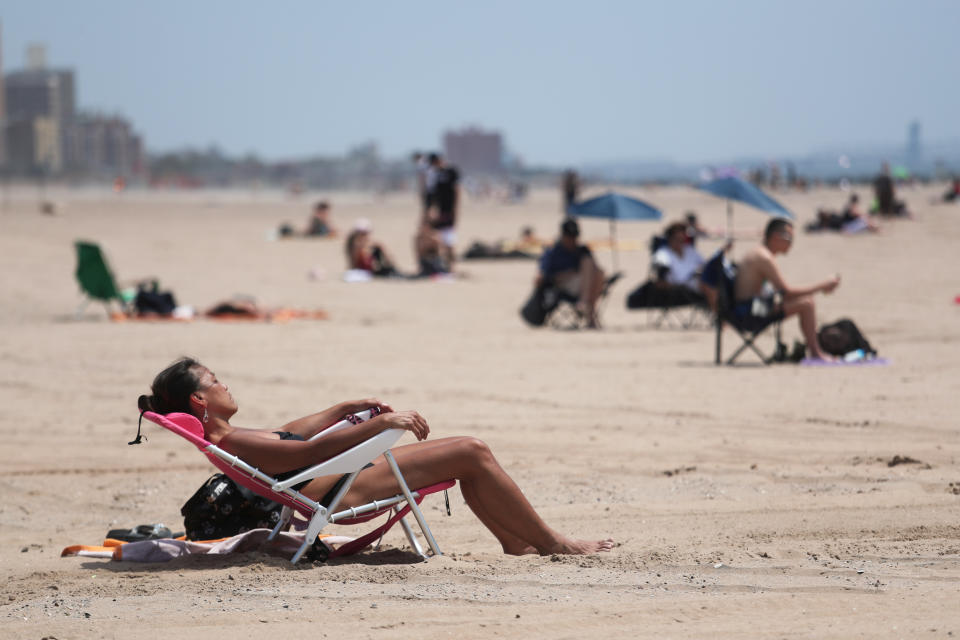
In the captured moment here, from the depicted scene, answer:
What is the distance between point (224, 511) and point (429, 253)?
13384 millimetres

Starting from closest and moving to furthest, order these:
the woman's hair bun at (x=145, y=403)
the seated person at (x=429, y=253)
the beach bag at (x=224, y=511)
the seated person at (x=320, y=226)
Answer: the woman's hair bun at (x=145, y=403)
the beach bag at (x=224, y=511)
the seated person at (x=429, y=253)
the seated person at (x=320, y=226)

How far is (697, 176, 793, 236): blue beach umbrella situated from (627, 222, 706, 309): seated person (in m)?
1.12

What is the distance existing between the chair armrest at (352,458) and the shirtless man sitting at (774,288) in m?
5.87

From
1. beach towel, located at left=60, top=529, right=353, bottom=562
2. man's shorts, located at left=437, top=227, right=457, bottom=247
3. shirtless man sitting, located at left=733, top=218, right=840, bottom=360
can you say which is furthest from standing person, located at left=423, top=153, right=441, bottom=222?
beach towel, located at left=60, top=529, right=353, bottom=562

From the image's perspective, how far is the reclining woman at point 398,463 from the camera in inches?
176

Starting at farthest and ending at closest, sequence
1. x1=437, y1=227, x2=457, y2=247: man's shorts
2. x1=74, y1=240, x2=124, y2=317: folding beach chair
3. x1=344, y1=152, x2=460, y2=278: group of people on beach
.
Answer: x1=437, y1=227, x2=457, y2=247: man's shorts
x1=344, y1=152, x2=460, y2=278: group of people on beach
x1=74, y1=240, x2=124, y2=317: folding beach chair

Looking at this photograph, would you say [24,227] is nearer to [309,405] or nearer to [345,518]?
[309,405]

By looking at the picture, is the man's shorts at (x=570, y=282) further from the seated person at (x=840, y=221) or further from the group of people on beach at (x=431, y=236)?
the seated person at (x=840, y=221)

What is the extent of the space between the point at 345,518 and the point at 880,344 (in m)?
7.65

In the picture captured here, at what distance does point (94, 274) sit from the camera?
1302cm

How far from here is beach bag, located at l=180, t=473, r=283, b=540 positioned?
4.79 metres

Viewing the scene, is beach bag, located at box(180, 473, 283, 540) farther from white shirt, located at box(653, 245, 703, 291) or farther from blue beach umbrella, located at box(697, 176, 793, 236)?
white shirt, located at box(653, 245, 703, 291)

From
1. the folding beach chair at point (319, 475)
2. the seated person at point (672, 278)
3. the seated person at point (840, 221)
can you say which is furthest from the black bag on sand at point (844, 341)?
the seated person at point (840, 221)

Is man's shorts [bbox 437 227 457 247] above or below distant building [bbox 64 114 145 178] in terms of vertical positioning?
below
